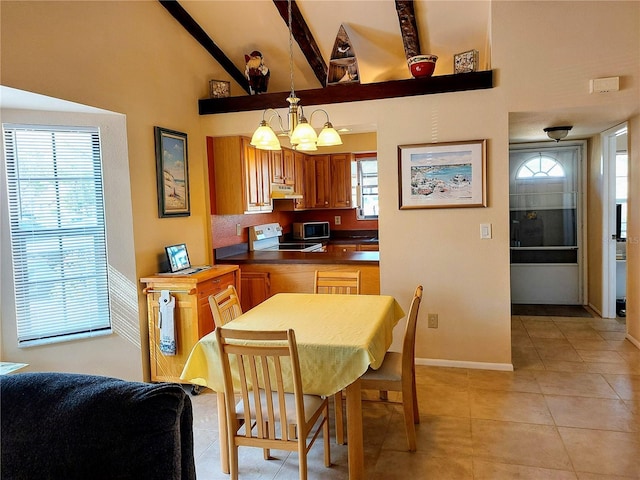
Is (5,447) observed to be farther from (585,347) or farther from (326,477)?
(585,347)

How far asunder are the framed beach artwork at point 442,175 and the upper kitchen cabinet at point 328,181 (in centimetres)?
280

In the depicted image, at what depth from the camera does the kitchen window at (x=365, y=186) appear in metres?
6.65

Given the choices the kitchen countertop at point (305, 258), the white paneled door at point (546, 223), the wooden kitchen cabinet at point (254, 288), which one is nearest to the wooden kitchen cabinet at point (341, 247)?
the kitchen countertop at point (305, 258)

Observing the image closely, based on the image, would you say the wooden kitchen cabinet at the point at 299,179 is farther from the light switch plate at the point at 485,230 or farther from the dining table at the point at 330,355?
the dining table at the point at 330,355

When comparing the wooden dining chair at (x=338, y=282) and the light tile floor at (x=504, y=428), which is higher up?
the wooden dining chair at (x=338, y=282)

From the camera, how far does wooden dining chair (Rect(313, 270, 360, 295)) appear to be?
11.1 ft

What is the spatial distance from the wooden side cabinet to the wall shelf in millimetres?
1616

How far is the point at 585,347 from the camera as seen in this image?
4078 millimetres

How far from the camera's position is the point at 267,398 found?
1995 mm

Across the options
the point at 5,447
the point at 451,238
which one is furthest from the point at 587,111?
the point at 5,447

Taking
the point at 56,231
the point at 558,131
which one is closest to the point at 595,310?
the point at 558,131

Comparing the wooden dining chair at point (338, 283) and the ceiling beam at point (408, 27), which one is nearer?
the wooden dining chair at point (338, 283)

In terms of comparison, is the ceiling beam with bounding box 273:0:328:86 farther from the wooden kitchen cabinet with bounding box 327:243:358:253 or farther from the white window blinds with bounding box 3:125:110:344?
the wooden kitchen cabinet with bounding box 327:243:358:253

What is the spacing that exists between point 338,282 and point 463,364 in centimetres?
133
